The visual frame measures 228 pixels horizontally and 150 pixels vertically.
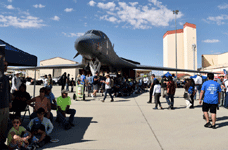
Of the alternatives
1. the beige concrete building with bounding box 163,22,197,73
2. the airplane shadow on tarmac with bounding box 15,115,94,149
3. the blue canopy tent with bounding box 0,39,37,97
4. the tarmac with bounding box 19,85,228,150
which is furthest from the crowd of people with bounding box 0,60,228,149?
the beige concrete building with bounding box 163,22,197,73

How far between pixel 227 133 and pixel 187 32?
55.4m

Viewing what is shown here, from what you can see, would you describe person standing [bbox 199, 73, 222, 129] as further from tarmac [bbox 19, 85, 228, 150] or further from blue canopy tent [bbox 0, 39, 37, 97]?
blue canopy tent [bbox 0, 39, 37, 97]

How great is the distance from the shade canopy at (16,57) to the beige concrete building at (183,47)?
49265 mm

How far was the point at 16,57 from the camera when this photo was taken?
4.26 metres

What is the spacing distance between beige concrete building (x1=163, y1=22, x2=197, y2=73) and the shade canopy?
49.3 meters

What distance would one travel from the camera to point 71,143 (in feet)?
10.7

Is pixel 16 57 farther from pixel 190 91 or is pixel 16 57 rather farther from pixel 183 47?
pixel 183 47

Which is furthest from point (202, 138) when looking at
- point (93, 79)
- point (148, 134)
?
point (93, 79)

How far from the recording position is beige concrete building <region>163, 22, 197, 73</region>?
5228 centimetres

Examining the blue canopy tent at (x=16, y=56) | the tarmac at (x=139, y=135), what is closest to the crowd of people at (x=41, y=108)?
the tarmac at (x=139, y=135)

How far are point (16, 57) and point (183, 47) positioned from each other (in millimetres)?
59664

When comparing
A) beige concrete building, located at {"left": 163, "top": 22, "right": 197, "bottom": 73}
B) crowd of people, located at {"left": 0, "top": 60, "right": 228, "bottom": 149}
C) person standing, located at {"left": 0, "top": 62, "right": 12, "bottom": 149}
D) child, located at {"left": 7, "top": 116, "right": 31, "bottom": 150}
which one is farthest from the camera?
beige concrete building, located at {"left": 163, "top": 22, "right": 197, "bottom": 73}

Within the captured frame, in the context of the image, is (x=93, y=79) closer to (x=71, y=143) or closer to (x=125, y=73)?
(x=71, y=143)

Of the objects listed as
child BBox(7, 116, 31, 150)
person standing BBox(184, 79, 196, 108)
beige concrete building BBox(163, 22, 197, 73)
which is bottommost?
child BBox(7, 116, 31, 150)
